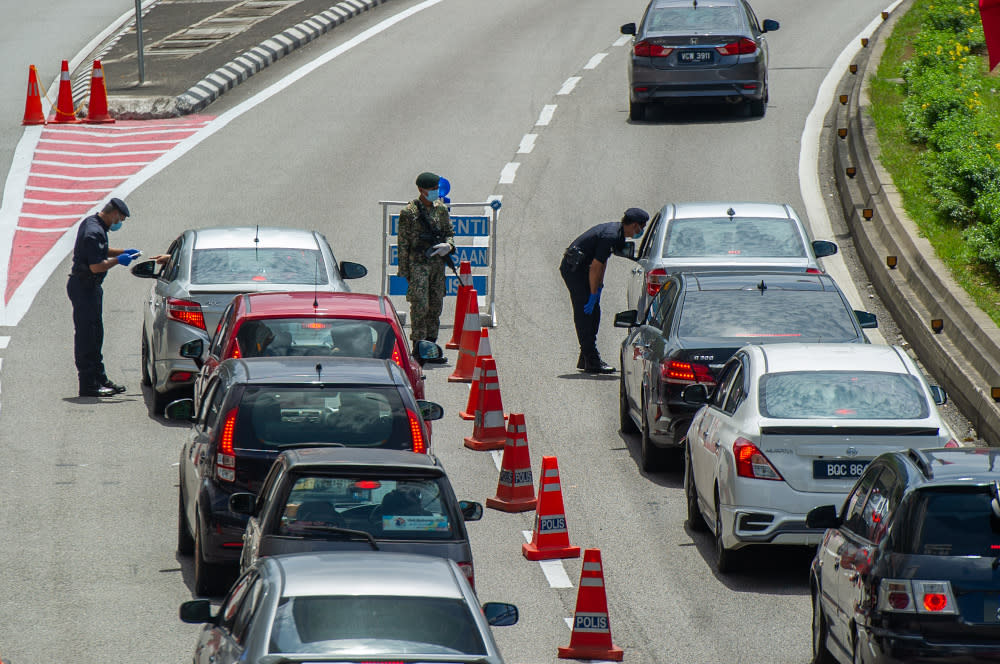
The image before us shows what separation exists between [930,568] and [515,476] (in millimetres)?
5689

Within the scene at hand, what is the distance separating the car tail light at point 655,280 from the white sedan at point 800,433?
490cm

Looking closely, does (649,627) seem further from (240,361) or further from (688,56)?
(688,56)

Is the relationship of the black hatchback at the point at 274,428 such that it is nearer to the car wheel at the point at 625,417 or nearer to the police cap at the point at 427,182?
the car wheel at the point at 625,417

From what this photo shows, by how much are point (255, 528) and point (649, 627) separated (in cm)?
262

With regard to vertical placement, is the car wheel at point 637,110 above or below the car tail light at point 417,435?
above

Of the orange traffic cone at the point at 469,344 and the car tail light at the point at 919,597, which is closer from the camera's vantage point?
the car tail light at the point at 919,597

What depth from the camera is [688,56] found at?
90.8ft

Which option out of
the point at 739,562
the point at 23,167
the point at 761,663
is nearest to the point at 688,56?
the point at 23,167

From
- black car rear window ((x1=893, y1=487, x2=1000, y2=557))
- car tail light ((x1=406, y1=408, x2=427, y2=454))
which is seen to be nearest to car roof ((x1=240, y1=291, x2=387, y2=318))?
car tail light ((x1=406, y1=408, x2=427, y2=454))

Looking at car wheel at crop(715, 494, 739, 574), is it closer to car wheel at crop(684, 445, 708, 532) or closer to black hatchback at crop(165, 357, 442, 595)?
car wheel at crop(684, 445, 708, 532)

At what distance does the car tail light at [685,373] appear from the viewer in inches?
535

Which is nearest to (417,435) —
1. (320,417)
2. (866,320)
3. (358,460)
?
(320,417)

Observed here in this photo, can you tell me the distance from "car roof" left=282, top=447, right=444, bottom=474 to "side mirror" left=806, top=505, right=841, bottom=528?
2.07 m

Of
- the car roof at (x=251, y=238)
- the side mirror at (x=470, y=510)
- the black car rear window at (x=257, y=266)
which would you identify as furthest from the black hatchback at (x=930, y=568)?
the car roof at (x=251, y=238)
